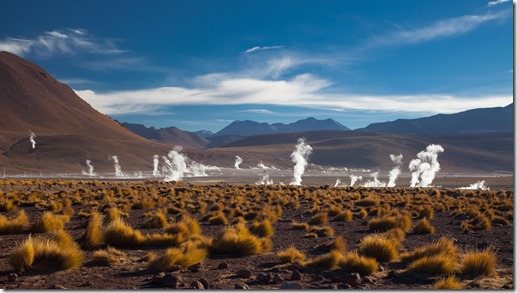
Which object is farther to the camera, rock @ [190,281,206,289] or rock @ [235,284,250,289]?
rock @ [235,284,250,289]

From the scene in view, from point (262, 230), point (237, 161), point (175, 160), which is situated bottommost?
point (262, 230)

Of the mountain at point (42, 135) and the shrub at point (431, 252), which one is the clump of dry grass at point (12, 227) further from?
the mountain at point (42, 135)

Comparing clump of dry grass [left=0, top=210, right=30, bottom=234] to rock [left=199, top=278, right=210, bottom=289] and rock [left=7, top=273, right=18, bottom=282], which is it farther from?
rock [left=199, top=278, right=210, bottom=289]

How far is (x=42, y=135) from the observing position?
11081 cm

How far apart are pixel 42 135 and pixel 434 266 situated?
119 meters

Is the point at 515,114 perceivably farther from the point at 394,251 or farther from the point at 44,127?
the point at 44,127

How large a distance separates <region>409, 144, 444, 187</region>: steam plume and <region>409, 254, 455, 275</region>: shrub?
54402 mm

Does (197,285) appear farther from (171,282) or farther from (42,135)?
(42,135)

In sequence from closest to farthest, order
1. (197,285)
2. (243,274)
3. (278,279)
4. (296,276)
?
(197,285) < (278,279) < (296,276) < (243,274)

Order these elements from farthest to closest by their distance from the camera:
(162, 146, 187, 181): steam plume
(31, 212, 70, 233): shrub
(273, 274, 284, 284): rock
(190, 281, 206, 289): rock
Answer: (162, 146, 187, 181): steam plume → (31, 212, 70, 233): shrub → (273, 274, 284, 284): rock → (190, 281, 206, 289): rock

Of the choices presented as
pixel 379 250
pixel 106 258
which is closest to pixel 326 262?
pixel 379 250

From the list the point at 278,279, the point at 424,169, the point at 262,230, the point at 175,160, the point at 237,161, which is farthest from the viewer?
the point at 237,161

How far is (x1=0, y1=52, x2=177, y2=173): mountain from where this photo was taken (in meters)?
86.9

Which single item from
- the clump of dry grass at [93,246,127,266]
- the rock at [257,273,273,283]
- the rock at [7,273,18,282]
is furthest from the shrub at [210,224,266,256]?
the rock at [7,273,18,282]
